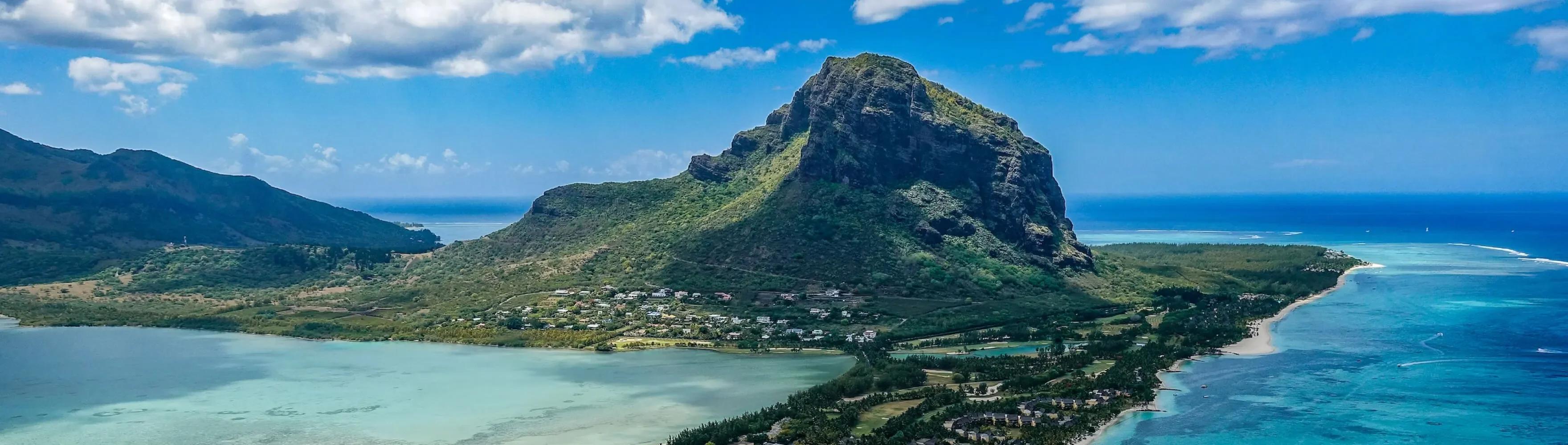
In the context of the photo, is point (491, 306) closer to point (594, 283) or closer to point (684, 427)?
point (594, 283)

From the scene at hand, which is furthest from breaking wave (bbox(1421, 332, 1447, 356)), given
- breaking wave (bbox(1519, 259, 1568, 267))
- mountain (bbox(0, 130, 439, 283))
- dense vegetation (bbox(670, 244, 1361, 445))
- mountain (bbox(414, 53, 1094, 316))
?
mountain (bbox(0, 130, 439, 283))

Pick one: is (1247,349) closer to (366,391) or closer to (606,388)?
(606,388)

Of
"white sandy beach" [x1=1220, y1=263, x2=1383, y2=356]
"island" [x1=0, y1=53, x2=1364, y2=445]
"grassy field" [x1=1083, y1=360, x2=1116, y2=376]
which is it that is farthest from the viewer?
"island" [x1=0, y1=53, x2=1364, y2=445]

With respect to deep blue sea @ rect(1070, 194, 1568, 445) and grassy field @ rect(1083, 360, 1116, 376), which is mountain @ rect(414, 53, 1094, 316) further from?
deep blue sea @ rect(1070, 194, 1568, 445)

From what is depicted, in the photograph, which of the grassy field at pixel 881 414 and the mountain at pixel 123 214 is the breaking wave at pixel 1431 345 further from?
the mountain at pixel 123 214

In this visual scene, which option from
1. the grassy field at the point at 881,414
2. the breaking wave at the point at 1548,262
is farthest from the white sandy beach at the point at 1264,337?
the breaking wave at the point at 1548,262

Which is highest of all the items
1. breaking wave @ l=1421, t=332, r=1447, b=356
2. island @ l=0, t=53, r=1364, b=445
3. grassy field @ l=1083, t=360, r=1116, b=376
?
island @ l=0, t=53, r=1364, b=445

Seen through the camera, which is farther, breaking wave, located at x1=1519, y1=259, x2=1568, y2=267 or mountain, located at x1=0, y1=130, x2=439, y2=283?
breaking wave, located at x1=1519, y1=259, x2=1568, y2=267
